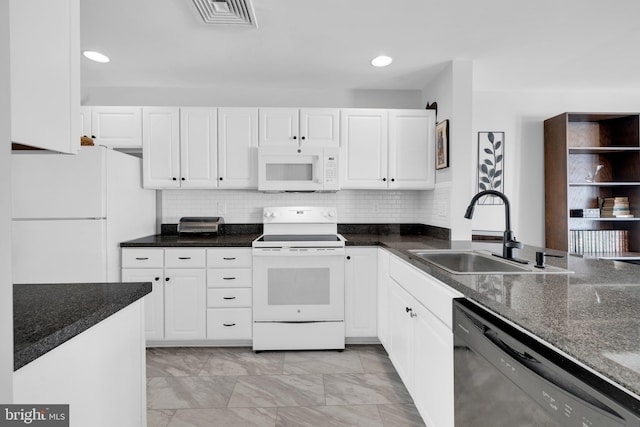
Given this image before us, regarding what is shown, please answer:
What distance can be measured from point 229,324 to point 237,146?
1533 mm

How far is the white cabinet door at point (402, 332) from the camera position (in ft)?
6.37

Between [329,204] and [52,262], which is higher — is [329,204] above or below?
above

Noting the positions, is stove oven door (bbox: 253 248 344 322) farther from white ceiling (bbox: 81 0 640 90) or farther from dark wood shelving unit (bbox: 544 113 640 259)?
dark wood shelving unit (bbox: 544 113 640 259)

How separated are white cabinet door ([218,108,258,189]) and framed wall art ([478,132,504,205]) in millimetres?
2321

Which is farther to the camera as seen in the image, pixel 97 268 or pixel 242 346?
pixel 242 346

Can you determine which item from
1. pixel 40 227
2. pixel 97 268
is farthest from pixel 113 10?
pixel 97 268

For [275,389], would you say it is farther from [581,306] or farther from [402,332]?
[581,306]

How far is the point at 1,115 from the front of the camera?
0.57m

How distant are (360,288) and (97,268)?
2013 millimetres

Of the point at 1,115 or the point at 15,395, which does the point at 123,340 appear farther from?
the point at 1,115

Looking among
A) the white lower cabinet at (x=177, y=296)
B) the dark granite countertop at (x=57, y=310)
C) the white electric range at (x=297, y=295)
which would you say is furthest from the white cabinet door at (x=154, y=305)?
the dark granite countertop at (x=57, y=310)

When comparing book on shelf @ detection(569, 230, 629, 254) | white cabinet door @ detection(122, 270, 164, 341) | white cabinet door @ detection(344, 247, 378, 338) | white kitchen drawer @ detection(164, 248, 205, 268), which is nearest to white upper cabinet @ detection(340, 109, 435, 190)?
white cabinet door @ detection(344, 247, 378, 338)

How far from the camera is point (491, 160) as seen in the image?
3529 mm

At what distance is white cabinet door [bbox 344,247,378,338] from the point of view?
2.78 meters
